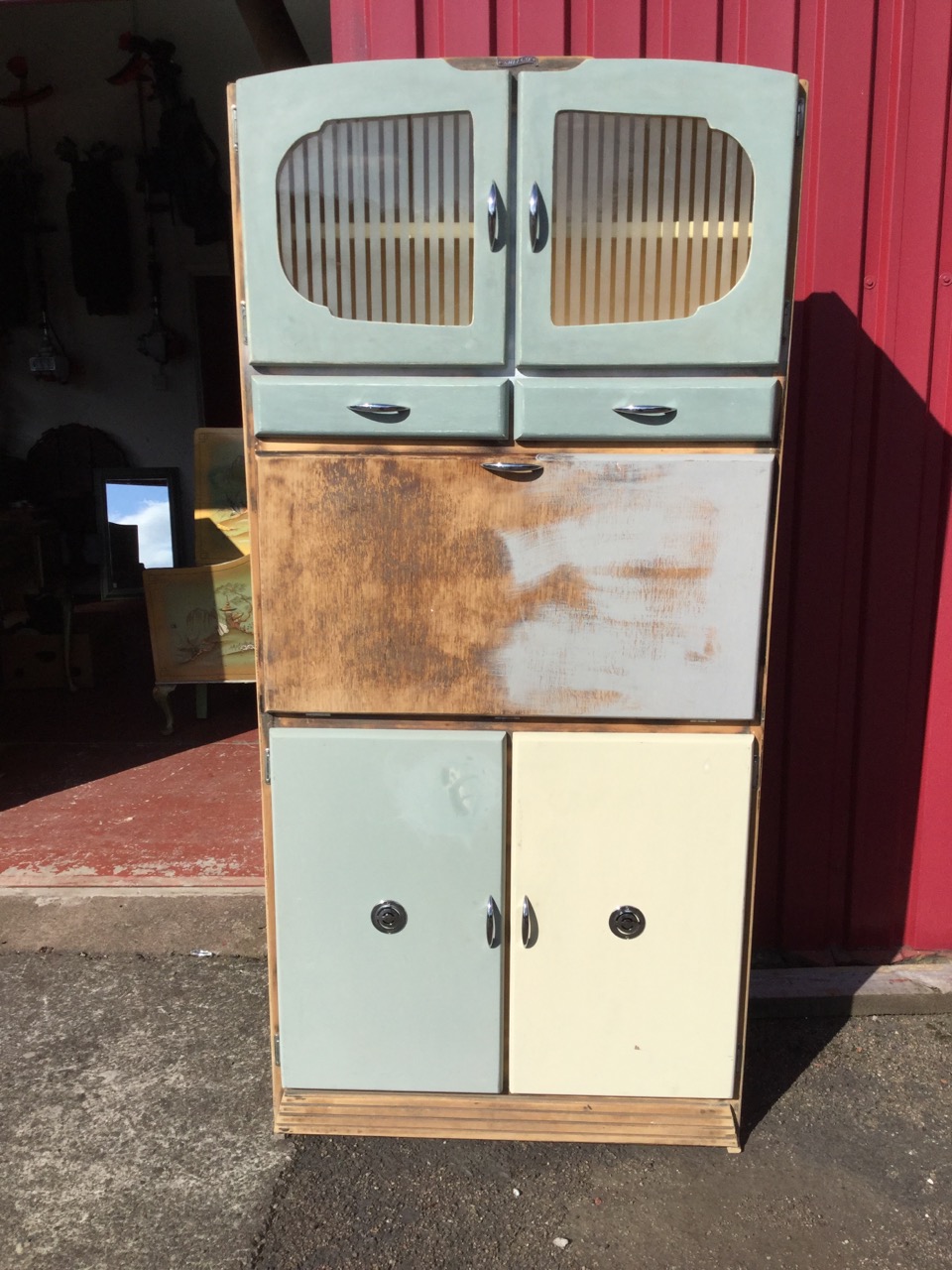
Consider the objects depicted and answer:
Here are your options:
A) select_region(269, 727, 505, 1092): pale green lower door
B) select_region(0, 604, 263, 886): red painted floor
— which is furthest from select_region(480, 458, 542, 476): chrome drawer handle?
select_region(0, 604, 263, 886): red painted floor

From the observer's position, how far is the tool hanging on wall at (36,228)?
728cm

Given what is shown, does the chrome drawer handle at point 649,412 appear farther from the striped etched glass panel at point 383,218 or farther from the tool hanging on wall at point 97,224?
the tool hanging on wall at point 97,224

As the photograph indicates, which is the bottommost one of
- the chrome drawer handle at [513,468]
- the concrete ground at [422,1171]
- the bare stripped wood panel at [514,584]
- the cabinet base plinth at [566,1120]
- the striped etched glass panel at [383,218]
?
the concrete ground at [422,1171]

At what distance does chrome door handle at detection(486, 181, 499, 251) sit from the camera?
1.90 meters

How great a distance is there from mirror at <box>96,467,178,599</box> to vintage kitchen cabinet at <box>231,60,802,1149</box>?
16.3 feet

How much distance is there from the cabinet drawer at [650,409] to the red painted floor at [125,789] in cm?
208

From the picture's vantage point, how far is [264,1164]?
87.6 inches

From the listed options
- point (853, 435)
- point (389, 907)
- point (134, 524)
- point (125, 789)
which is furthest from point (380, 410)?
point (134, 524)

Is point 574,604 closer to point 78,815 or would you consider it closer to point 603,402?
point 603,402

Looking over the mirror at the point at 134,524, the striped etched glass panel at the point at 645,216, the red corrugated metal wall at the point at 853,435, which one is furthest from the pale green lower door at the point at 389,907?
the mirror at the point at 134,524

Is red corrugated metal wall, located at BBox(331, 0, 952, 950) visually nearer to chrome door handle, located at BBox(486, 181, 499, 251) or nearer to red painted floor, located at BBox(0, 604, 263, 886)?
chrome door handle, located at BBox(486, 181, 499, 251)

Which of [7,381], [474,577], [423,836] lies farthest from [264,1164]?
[7,381]

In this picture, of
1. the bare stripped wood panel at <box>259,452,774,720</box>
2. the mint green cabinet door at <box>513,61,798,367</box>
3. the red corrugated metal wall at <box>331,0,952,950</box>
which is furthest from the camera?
the red corrugated metal wall at <box>331,0,952,950</box>

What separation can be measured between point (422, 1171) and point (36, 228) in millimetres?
7478
